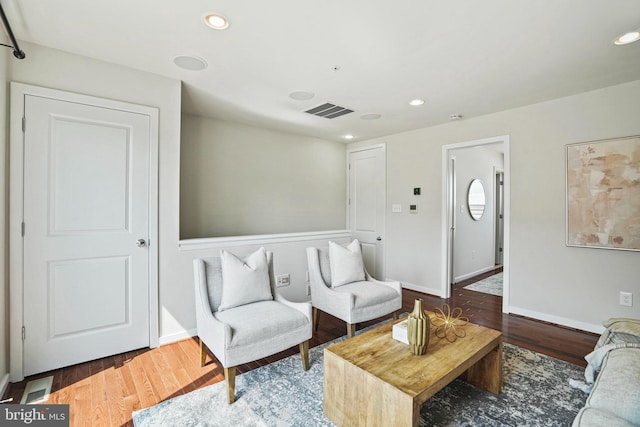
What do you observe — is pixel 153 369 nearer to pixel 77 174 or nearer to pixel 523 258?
pixel 77 174

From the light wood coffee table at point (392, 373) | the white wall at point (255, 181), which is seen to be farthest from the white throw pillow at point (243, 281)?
the white wall at point (255, 181)

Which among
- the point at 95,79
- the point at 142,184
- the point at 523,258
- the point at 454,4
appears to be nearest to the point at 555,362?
the point at 523,258

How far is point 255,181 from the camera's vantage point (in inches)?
174

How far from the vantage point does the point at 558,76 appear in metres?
2.66

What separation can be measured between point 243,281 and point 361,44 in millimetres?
1976

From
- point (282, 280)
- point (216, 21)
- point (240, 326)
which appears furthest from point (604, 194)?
point (216, 21)

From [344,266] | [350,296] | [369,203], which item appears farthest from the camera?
[369,203]

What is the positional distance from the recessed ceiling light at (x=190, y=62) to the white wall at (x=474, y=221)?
3.78 m

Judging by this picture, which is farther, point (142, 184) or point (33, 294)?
point (142, 184)

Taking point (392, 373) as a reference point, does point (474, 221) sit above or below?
above

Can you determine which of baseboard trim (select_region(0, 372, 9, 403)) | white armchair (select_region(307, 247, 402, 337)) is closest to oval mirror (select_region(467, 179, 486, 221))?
white armchair (select_region(307, 247, 402, 337))

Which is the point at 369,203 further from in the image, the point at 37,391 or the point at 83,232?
the point at 37,391

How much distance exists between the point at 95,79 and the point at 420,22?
2.47 m

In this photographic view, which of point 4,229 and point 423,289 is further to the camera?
point 423,289
